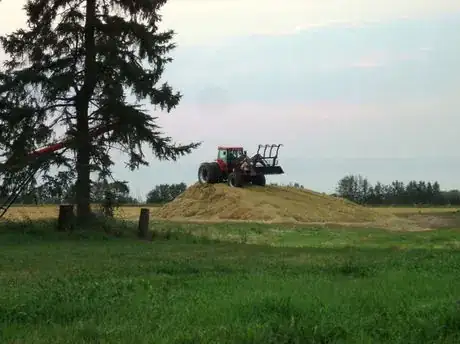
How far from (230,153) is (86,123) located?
23.6 metres

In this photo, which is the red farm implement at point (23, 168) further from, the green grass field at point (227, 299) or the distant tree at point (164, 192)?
the distant tree at point (164, 192)

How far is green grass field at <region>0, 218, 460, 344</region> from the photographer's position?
680 centimetres

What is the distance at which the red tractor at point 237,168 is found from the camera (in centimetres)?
4853

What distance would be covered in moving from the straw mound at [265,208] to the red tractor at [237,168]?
80cm

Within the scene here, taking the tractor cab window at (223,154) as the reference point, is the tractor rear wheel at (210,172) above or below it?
below

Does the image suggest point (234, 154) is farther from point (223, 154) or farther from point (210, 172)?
point (210, 172)

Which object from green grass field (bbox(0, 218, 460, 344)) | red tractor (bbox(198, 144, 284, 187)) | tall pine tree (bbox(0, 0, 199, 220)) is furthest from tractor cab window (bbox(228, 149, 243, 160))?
green grass field (bbox(0, 218, 460, 344))

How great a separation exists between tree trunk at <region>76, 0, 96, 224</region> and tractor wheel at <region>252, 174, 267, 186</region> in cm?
2437

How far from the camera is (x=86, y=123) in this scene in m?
27.0

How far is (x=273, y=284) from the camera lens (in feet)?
34.7

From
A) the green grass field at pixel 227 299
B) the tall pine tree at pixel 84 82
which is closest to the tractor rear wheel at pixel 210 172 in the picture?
the tall pine tree at pixel 84 82

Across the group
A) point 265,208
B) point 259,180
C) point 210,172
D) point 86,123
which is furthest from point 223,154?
point 86,123

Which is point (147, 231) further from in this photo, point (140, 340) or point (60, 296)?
point (140, 340)

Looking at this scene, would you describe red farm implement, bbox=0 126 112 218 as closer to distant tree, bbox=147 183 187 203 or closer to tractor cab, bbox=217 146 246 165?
tractor cab, bbox=217 146 246 165
